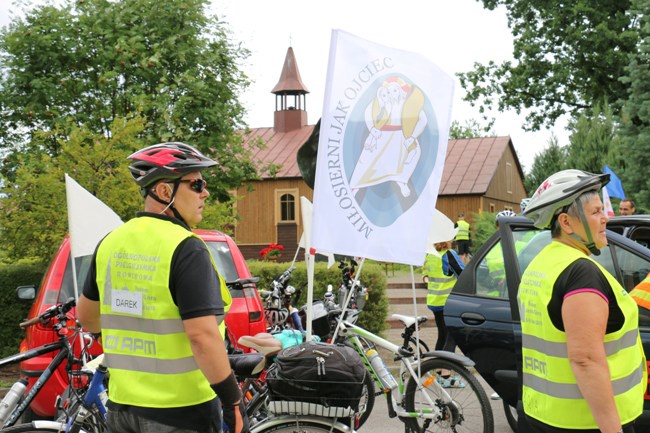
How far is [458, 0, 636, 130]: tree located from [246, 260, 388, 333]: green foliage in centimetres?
1540

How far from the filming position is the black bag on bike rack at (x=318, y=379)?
13.2ft

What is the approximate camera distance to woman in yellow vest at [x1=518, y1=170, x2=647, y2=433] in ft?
9.60

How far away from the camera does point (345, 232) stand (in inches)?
214

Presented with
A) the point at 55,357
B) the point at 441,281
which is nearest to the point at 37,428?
the point at 55,357

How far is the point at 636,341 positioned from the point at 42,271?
959cm

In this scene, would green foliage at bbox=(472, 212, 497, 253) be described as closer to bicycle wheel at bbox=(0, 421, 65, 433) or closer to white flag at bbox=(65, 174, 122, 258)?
white flag at bbox=(65, 174, 122, 258)

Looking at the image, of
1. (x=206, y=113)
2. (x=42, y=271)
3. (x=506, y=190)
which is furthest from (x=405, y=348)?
(x=506, y=190)

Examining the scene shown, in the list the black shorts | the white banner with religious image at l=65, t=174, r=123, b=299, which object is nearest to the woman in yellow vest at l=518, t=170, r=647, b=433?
the white banner with religious image at l=65, t=174, r=123, b=299

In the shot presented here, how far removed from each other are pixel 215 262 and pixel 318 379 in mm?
3736

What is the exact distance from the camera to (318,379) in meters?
4.02

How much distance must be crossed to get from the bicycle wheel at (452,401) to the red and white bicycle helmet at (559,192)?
2966mm

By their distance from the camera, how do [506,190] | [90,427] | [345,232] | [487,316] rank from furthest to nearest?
[506,190], [487,316], [345,232], [90,427]

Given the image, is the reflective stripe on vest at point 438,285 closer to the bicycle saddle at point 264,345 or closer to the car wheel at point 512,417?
the car wheel at point 512,417

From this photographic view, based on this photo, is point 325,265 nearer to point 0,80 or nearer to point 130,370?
point 0,80
